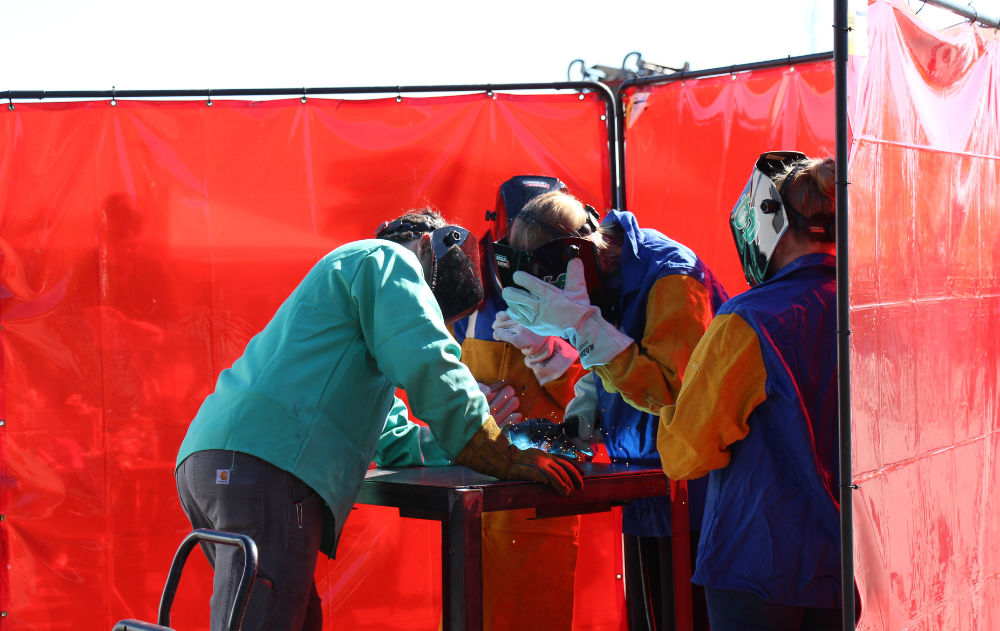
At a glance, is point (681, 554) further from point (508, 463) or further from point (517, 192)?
point (517, 192)

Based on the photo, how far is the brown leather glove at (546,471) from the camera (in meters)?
2.18

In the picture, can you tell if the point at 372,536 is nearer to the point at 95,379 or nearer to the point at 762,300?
the point at 95,379

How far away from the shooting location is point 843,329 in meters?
1.61

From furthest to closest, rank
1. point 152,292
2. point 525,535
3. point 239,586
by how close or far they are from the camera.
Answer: point 152,292
point 525,535
point 239,586

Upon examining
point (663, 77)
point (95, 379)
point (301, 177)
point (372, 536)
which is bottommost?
point (372, 536)

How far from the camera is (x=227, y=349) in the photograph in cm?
379

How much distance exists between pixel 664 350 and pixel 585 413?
0.62m

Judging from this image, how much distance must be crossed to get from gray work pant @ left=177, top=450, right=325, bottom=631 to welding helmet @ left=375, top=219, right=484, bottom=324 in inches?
27.9

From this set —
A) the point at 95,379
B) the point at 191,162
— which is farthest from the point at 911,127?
the point at 95,379

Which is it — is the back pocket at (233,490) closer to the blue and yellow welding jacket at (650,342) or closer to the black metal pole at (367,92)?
the blue and yellow welding jacket at (650,342)

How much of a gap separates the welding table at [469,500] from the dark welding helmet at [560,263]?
0.52 meters

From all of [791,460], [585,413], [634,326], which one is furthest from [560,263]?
[791,460]

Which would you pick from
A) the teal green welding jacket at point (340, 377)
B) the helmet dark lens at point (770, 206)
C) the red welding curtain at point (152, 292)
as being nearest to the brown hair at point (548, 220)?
the teal green welding jacket at point (340, 377)

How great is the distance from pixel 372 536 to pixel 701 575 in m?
2.30
